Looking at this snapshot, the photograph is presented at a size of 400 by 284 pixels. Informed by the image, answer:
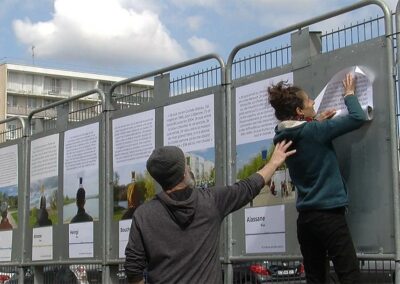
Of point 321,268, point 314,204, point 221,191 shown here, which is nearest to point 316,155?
point 314,204

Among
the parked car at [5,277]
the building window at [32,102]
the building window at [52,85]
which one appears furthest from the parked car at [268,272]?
the building window at [52,85]

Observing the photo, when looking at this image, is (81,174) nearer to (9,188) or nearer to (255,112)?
(9,188)

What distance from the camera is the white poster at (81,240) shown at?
8.66 meters

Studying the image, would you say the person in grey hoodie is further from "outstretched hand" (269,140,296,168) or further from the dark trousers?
the dark trousers

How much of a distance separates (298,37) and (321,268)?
1.90 meters

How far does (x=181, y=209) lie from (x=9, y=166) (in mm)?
6508

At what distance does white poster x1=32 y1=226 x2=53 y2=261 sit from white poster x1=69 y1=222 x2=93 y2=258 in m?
0.51

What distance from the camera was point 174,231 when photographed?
4.38m

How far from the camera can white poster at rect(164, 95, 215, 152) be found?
7.23 metres

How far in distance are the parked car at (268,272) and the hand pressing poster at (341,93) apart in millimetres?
1252

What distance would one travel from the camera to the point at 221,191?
15.0 feet

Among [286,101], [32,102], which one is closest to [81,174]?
[286,101]

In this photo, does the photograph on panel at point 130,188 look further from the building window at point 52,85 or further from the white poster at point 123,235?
the building window at point 52,85

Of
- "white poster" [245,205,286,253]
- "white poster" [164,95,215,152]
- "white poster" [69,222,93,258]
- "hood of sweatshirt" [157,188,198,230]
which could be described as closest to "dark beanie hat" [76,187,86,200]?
"white poster" [69,222,93,258]
